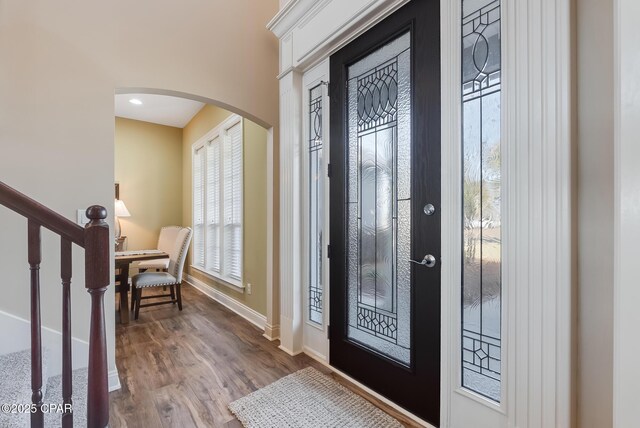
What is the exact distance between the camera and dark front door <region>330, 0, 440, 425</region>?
1.75 metres

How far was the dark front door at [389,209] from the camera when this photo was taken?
175 centimetres

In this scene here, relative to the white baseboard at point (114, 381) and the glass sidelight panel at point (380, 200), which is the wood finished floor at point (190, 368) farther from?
the glass sidelight panel at point (380, 200)

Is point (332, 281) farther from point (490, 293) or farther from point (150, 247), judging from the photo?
point (150, 247)

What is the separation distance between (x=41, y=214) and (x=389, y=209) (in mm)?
1670

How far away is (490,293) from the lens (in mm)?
1510

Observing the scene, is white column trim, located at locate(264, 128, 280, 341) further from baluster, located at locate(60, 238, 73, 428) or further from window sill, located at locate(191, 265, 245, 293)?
baluster, located at locate(60, 238, 73, 428)

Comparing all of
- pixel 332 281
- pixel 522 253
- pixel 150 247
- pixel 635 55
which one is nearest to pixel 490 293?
pixel 522 253

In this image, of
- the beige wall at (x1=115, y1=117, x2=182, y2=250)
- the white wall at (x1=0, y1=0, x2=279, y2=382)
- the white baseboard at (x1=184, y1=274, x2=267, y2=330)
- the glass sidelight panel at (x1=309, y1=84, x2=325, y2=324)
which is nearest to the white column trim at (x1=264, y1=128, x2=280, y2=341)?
the white baseboard at (x1=184, y1=274, x2=267, y2=330)

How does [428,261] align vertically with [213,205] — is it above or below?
below

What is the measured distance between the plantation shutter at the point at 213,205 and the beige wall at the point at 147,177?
132 cm

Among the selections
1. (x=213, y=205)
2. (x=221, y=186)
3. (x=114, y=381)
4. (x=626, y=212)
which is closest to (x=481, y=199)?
(x=626, y=212)

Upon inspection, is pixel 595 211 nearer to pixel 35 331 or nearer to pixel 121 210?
pixel 35 331

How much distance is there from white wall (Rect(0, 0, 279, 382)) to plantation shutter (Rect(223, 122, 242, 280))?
1519 millimetres

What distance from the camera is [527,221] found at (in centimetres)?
131
